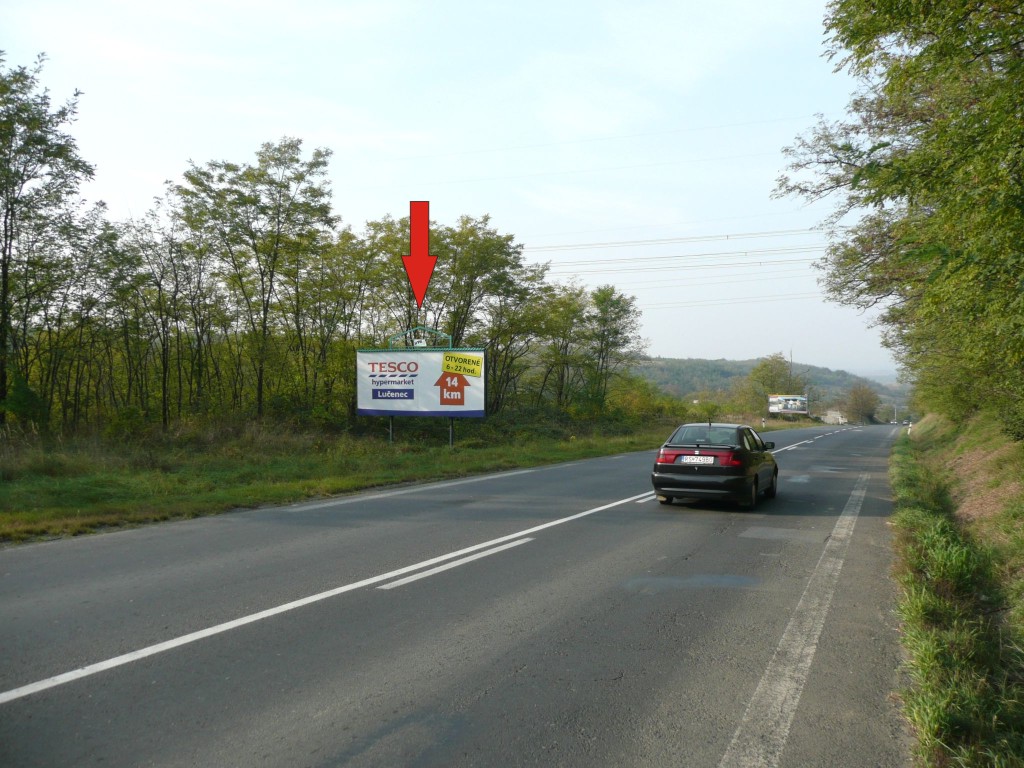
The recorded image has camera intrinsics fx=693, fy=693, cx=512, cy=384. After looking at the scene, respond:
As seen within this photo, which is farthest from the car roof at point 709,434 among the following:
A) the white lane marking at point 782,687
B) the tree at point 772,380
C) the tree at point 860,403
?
the tree at point 860,403

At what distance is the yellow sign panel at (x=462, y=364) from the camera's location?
23.6m

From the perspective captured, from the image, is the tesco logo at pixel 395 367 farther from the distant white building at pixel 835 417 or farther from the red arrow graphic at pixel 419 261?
the distant white building at pixel 835 417

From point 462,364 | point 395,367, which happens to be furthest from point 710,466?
point 395,367

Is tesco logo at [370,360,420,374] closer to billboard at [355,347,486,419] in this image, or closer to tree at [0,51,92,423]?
billboard at [355,347,486,419]

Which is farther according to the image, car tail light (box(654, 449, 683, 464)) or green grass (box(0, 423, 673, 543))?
car tail light (box(654, 449, 683, 464))

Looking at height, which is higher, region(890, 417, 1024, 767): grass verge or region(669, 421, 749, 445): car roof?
region(669, 421, 749, 445): car roof

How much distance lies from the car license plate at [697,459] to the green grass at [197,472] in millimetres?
6645

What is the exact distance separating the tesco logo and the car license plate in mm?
13785

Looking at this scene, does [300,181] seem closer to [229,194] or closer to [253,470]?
[229,194]

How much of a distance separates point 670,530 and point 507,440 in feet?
71.5

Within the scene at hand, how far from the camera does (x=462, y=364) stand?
23656 millimetres

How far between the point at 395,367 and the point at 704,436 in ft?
47.0

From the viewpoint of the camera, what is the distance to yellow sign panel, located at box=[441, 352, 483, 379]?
23562mm

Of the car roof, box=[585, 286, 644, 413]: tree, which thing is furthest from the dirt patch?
box=[585, 286, 644, 413]: tree
